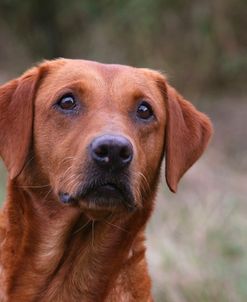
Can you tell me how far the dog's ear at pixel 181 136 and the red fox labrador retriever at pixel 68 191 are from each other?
0.6 inches

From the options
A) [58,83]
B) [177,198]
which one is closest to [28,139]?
[58,83]

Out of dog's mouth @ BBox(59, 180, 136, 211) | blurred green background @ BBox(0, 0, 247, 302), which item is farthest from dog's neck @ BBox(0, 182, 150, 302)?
blurred green background @ BBox(0, 0, 247, 302)

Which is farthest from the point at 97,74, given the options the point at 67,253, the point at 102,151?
the point at 67,253

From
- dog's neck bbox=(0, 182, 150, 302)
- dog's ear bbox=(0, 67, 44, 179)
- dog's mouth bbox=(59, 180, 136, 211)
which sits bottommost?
dog's neck bbox=(0, 182, 150, 302)

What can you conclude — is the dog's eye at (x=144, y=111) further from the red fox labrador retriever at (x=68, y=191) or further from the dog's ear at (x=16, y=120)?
the dog's ear at (x=16, y=120)

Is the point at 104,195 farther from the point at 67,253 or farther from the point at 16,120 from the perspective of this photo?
the point at 16,120

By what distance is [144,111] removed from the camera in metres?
5.57

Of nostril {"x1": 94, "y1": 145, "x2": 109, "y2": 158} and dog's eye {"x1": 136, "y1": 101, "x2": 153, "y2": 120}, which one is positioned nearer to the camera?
nostril {"x1": 94, "y1": 145, "x2": 109, "y2": 158}

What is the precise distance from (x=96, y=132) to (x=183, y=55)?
1303 centimetres

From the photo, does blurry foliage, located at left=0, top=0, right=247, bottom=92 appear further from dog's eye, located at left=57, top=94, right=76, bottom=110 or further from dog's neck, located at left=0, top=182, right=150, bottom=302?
dog's neck, located at left=0, top=182, right=150, bottom=302

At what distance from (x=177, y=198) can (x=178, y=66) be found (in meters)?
7.11

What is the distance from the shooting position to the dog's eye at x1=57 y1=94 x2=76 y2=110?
543cm

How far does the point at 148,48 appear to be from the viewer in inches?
693

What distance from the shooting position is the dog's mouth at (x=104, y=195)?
5.03m
